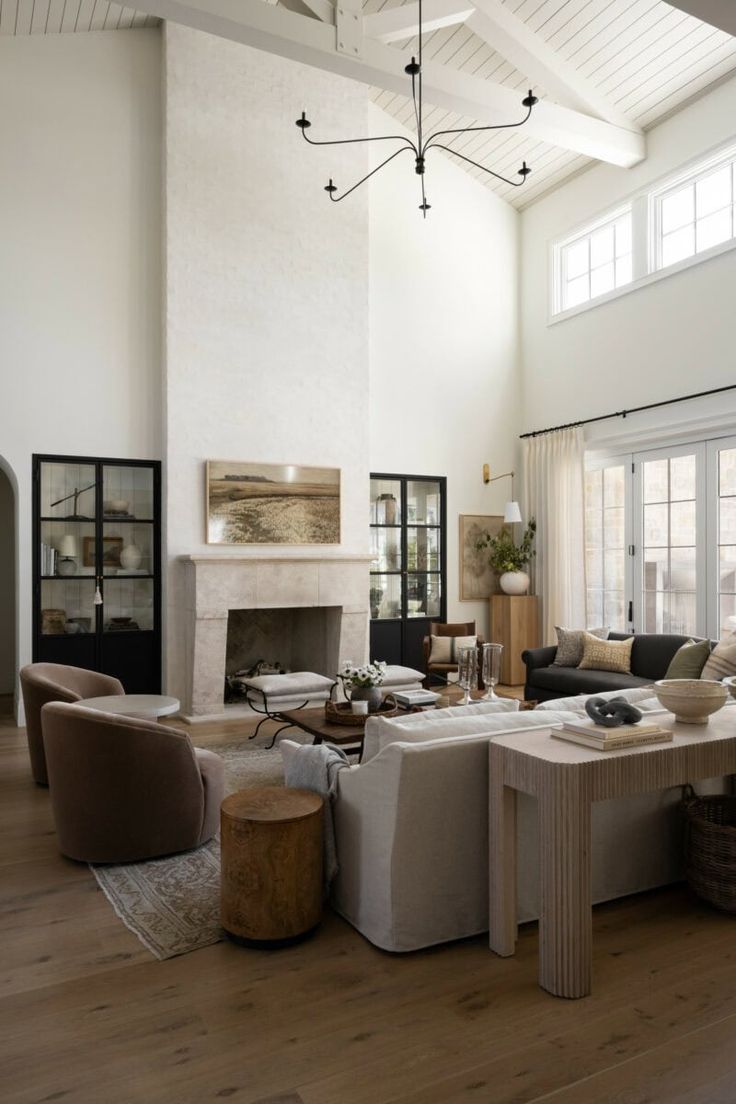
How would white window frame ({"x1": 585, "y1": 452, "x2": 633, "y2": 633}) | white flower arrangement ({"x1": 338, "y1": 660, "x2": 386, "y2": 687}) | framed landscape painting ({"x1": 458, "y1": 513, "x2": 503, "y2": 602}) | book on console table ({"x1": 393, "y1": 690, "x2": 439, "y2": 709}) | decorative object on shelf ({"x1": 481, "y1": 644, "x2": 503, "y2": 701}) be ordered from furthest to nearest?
1. framed landscape painting ({"x1": 458, "y1": 513, "x2": 503, "y2": 602})
2. white window frame ({"x1": 585, "y1": 452, "x2": 633, "y2": 633})
3. book on console table ({"x1": 393, "y1": 690, "x2": 439, "y2": 709})
4. white flower arrangement ({"x1": 338, "y1": 660, "x2": 386, "y2": 687})
5. decorative object on shelf ({"x1": 481, "y1": 644, "x2": 503, "y2": 701})

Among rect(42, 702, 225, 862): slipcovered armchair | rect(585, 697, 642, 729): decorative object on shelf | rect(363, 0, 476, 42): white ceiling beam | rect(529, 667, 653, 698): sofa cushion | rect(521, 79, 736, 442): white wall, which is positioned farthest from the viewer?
rect(521, 79, 736, 442): white wall

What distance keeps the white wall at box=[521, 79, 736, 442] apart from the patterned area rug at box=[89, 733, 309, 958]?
554cm

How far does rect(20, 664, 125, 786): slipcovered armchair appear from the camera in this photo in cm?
469

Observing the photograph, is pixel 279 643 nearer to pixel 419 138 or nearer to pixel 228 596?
pixel 228 596

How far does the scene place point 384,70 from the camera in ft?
20.6

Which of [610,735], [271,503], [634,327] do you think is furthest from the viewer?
[634,327]

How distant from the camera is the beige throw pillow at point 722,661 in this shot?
198 inches

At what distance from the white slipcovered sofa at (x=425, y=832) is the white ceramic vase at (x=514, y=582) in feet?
18.5

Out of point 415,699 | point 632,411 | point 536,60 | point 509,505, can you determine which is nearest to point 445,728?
point 415,699

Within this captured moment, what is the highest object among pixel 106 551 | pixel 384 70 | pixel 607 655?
pixel 384 70

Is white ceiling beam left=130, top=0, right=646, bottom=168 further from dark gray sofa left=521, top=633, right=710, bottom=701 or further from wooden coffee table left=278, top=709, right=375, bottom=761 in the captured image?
wooden coffee table left=278, top=709, right=375, bottom=761

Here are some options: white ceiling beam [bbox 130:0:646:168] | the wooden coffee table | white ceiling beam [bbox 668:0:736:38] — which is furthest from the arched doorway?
white ceiling beam [bbox 668:0:736:38]

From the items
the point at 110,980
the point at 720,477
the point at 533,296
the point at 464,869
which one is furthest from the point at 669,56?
the point at 110,980

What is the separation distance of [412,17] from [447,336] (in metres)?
3.29
